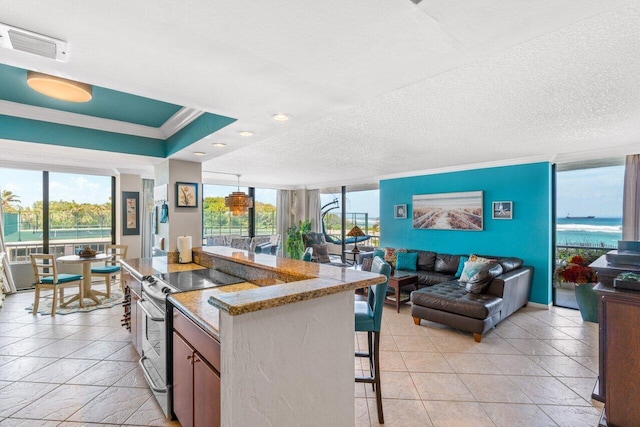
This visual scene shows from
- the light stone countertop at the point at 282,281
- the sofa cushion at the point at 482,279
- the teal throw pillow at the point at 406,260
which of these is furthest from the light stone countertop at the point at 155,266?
the teal throw pillow at the point at 406,260

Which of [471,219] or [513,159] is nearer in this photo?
[513,159]

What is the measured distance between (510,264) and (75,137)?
5.72m

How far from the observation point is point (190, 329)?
1721 mm

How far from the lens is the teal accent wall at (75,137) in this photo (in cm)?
296

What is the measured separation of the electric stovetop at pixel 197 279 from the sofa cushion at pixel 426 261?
3978mm

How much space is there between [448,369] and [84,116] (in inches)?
178

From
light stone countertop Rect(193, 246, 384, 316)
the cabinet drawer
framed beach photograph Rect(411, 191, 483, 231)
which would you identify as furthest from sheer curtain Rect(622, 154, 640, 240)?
the cabinet drawer

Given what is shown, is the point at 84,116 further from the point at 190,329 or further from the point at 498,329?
the point at 498,329

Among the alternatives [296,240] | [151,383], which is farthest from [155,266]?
[296,240]

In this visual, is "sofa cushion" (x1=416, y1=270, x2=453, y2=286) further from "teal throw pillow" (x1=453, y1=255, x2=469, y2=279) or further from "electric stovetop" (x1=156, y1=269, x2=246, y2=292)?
"electric stovetop" (x1=156, y1=269, x2=246, y2=292)

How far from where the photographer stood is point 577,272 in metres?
4.11

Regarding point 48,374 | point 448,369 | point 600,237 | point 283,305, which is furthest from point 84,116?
point 600,237

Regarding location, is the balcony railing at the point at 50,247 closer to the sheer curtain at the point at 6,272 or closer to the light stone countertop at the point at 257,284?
the sheer curtain at the point at 6,272

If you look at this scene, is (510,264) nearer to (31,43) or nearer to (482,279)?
(482,279)
